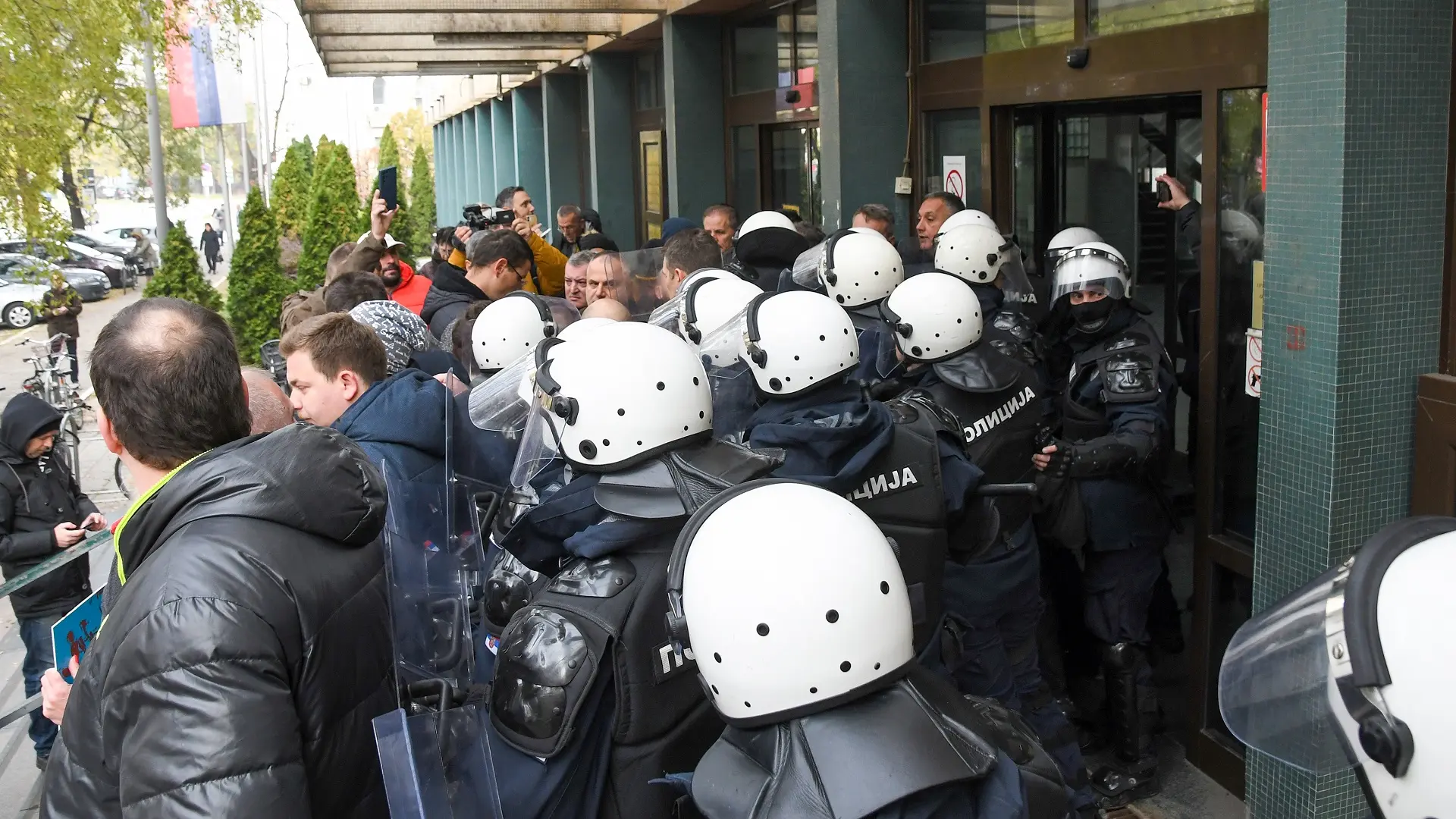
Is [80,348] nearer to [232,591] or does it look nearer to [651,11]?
[651,11]

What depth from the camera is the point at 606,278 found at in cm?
589

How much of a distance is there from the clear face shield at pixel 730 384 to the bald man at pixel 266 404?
125cm

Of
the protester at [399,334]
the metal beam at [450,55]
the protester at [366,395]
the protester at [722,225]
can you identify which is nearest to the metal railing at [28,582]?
the protester at [366,395]

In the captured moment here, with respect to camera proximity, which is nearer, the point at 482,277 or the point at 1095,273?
the point at 1095,273

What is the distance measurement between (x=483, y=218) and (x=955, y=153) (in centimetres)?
339

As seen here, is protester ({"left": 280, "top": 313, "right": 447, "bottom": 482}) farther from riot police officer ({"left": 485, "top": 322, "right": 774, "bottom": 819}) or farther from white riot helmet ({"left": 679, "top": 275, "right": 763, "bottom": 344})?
white riot helmet ({"left": 679, "top": 275, "right": 763, "bottom": 344})

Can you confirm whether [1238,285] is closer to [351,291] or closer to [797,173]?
[351,291]

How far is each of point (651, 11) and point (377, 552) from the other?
9.12 metres

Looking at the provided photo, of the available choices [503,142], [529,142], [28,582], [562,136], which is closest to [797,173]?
[28,582]

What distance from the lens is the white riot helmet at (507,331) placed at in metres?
4.66

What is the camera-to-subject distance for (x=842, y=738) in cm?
182

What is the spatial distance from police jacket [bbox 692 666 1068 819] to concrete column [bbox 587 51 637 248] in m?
12.5

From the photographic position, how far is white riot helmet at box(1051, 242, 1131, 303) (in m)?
4.66

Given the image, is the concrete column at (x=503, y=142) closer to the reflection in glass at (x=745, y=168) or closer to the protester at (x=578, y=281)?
the reflection in glass at (x=745, y=168)
